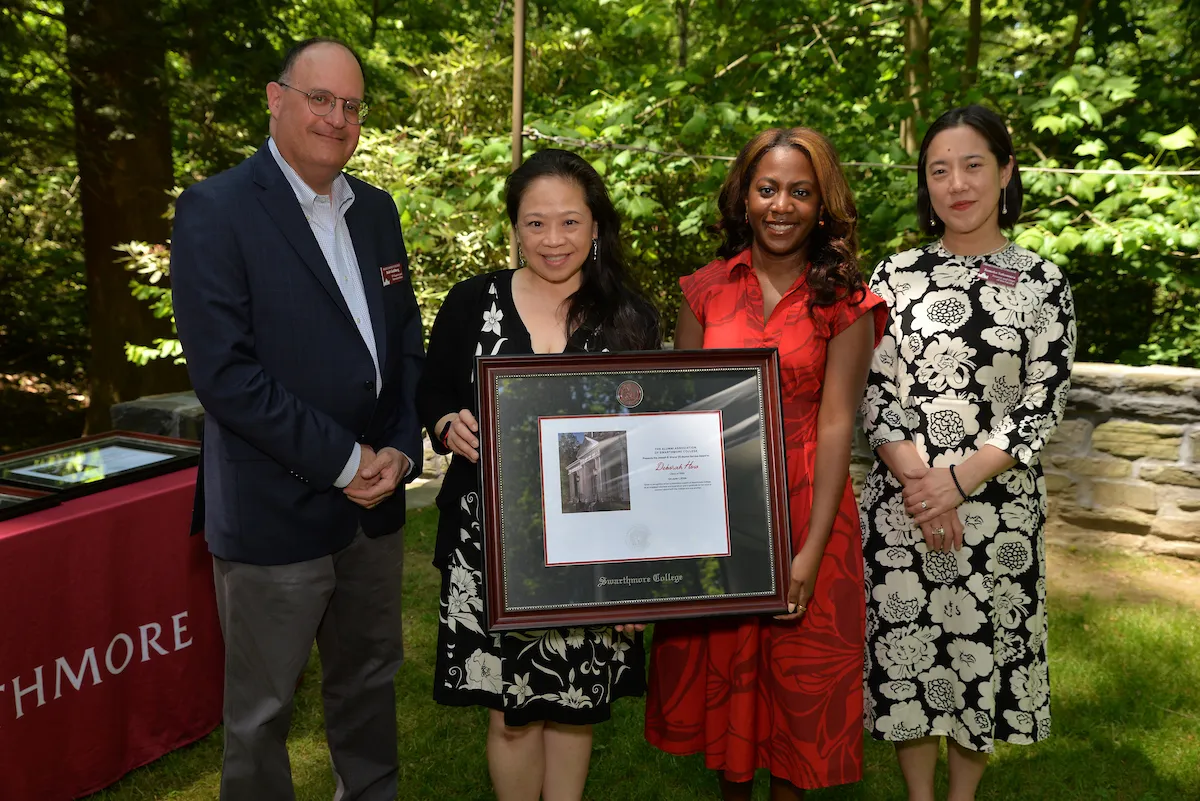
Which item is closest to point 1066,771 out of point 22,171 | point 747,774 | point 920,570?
point 920,570

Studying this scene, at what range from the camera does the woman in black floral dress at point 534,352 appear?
241cm

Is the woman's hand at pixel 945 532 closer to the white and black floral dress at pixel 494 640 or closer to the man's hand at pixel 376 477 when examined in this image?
the white and black floral dress at pixel 494 640

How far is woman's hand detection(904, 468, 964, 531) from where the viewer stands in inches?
99.0

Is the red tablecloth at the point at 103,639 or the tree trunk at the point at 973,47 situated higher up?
the tree trunk at the point at 973,47

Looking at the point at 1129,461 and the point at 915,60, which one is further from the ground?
the point at 915,60

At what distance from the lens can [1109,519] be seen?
519 cm

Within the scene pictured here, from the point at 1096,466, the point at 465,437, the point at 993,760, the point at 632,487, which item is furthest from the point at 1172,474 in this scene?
the point at 465,437

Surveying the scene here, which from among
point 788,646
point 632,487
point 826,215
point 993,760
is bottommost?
point 993,760

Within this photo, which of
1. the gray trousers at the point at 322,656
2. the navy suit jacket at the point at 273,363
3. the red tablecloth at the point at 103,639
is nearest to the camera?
the navy suit jacket at the point at 273,363

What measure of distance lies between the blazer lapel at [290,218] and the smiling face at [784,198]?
1.08 metres

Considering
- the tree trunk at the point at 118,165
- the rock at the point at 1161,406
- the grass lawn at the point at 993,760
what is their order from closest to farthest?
1. the grass lawn at the point at 993,760
2. the rock at the point at 1161,406
3. the tree trunk at the point at 118,165

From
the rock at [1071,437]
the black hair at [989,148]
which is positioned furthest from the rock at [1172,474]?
the black hair at [989,148]

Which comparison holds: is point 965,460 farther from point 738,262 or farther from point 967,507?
point 738,262

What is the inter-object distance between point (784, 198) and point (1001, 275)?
0.69 m
